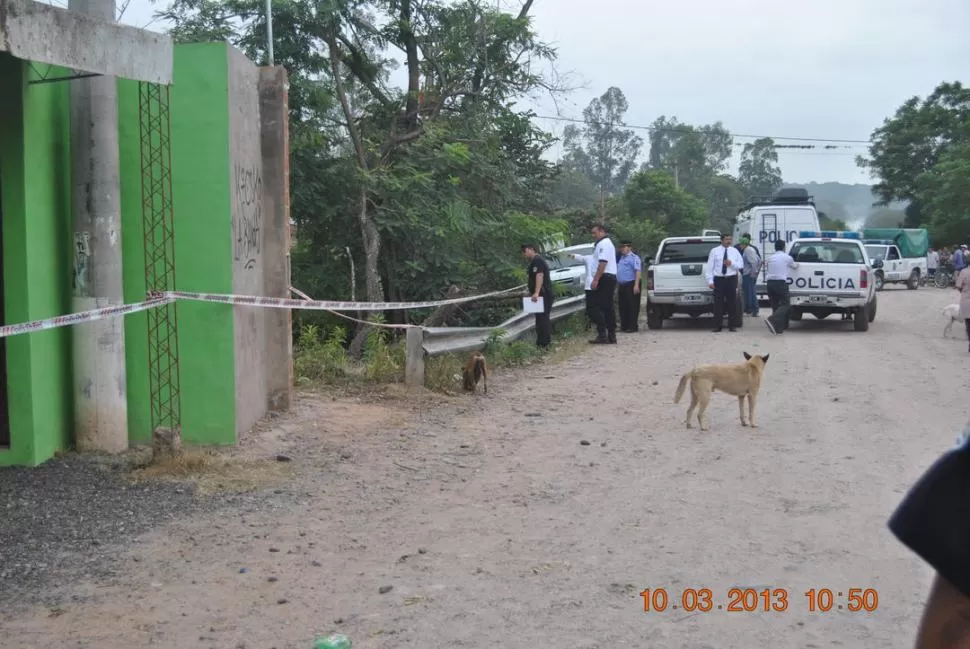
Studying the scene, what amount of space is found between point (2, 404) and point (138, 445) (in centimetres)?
108

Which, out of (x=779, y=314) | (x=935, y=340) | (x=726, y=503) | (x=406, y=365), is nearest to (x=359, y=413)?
(x=406, y=365)

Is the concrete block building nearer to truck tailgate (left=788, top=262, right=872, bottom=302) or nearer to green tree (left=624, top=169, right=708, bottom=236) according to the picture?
truck tailgate (left=788, top=262, right=872, bottom=302)

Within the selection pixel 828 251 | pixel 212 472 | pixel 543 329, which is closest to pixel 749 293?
pixel 828 251

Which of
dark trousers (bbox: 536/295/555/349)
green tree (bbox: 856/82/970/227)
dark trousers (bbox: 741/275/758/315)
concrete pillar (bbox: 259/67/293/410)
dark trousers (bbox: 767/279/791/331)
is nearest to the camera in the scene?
concrete pillar (bbox: 259/67/293/410)

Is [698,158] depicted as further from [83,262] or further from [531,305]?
[83,262]

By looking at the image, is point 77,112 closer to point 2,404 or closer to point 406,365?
point 2,404

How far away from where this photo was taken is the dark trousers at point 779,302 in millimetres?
18250

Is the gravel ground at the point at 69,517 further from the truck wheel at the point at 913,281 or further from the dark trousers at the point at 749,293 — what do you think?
the truck wheel at the point at 913,281

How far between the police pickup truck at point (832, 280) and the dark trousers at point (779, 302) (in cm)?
33

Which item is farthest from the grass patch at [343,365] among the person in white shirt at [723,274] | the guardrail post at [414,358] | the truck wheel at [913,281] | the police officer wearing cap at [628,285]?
the truck wheel at [913,281]

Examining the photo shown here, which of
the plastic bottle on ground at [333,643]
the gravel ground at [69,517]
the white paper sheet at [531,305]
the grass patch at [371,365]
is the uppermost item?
the white paper sheet at [531,305]

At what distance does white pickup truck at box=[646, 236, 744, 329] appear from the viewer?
1936 centimetres

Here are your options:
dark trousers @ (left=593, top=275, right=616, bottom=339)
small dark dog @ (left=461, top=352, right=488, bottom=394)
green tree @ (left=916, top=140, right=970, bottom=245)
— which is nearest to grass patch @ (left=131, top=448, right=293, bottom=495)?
small dark dog @ (left=461, top=352, right=488, bottom=394)

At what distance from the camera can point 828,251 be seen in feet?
63.8
